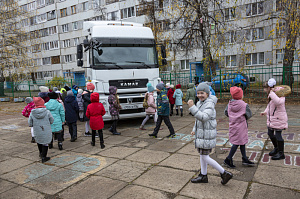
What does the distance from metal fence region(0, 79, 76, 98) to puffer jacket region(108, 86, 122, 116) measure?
13640 mm

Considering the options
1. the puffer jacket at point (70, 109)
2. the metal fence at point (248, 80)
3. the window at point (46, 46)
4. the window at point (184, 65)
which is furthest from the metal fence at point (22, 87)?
the window at point (46, 46)

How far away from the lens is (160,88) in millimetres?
6656

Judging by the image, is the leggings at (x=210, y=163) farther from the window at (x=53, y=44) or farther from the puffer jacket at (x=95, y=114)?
the window at (x=53, y=44)

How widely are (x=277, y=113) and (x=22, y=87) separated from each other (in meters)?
22.2

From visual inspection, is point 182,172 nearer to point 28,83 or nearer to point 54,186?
point 54,186

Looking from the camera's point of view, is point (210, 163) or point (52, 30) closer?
point (210, 163)

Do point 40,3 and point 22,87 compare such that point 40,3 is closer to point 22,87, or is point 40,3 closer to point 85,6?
point 85,6

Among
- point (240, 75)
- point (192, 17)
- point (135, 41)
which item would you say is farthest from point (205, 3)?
point (135, 41)

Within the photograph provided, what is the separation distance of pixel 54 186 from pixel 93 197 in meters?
0.88

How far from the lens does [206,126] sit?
3490mm

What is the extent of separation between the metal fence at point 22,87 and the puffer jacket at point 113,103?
1364 centimetres

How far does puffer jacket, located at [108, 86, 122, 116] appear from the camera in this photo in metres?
7.13

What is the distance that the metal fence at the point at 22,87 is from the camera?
2033 centimetres

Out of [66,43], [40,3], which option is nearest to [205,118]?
[66,43]
